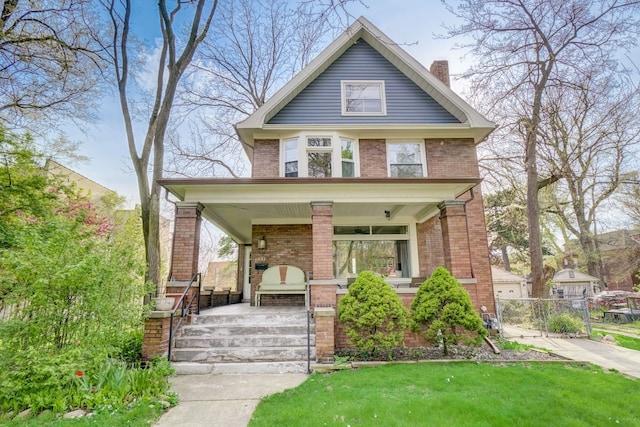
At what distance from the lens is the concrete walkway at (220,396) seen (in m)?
3.97

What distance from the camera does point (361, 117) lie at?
1120 centimetres

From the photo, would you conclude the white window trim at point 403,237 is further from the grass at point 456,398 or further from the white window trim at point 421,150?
the grass at point 456,398

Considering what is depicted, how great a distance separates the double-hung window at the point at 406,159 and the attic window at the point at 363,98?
1.25m

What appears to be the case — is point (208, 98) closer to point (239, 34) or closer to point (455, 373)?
point (239, 34)

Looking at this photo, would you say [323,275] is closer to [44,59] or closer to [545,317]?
[545,317]

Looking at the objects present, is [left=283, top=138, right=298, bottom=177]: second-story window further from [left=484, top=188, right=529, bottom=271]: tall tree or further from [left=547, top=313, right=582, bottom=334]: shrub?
[left=484, top=188, right=529, bottom=271]: tall tree

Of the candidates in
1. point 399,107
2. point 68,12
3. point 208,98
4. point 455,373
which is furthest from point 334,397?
point 208,98

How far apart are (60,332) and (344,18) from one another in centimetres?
592

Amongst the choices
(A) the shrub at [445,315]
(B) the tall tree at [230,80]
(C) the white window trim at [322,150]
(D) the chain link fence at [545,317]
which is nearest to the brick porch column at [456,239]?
(A) the shrub at [445,315]

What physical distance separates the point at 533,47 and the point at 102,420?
15.7 meters

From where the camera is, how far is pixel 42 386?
4.23 meters

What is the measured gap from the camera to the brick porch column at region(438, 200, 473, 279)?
8.01 meters

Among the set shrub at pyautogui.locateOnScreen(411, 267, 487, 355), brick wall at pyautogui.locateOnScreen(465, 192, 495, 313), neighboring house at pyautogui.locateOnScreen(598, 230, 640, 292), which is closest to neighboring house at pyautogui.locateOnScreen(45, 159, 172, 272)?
brick wall at pyautogui.locateOnScreen(465, 192, 495, 313)

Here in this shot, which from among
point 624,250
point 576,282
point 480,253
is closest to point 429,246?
point 480,253
